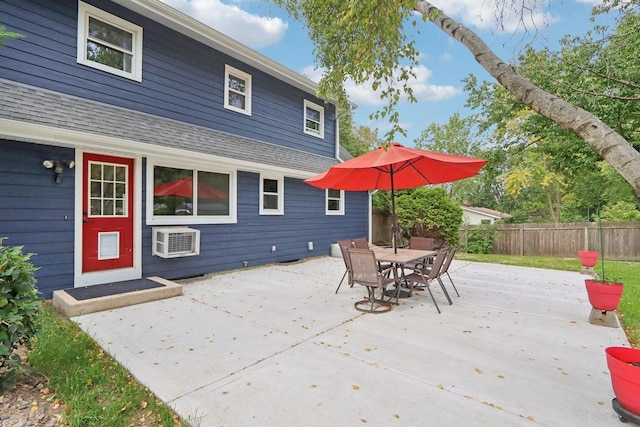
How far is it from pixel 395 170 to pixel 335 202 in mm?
5644

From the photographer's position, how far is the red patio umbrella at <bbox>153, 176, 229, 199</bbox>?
6.34 m

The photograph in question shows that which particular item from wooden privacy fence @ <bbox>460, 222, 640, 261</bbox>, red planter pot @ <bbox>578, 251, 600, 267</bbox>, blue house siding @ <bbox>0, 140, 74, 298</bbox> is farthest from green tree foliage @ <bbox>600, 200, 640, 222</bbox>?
blue house siding @ <bbox>0, 140, 74, 298</bbox>

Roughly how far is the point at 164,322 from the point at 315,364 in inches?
88.0

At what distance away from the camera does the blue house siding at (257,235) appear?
6.62 metres

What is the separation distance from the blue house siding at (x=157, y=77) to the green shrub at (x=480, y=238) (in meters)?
8.20

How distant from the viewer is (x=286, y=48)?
32.9 ft

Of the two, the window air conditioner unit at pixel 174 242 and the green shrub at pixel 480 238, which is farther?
the green shrub at pixel 480 238

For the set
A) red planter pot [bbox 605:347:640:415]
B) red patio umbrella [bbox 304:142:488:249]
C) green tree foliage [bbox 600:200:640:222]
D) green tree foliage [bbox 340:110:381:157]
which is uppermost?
green tree foliage [bbox 340:110:381:157]

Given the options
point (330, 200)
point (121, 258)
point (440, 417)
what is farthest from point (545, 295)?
point (121, 258)

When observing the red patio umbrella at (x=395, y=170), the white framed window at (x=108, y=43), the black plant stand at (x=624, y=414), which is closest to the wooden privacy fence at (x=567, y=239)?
the red patio umbrella at (x=395, y=170)

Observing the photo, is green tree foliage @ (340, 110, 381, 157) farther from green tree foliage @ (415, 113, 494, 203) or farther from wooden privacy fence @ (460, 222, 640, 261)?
wooden privacy fence @ (460, 222, 640, 261)

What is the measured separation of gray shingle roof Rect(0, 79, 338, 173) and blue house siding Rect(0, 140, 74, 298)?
0.59 metres

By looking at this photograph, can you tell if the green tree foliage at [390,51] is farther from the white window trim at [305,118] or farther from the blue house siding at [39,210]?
the white window trim at [305,118]

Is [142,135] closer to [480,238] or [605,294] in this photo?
[605,294]
